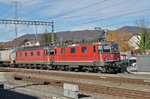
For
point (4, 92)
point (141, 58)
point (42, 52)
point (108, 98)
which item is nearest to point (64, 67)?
point (42, 52)

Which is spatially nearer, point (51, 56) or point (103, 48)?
point (103, 48)

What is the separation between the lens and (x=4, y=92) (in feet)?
41.5

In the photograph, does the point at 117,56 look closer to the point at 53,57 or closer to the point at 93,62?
the point at 93,62

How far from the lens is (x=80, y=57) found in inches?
882

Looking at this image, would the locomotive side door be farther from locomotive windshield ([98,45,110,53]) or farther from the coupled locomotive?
locomotive windshield ([98,45,110,53])

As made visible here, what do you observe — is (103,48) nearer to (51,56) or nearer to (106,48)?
(106,48)

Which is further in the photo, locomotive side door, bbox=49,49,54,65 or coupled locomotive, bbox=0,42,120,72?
locomotive side door, bbox=49,49,54,65

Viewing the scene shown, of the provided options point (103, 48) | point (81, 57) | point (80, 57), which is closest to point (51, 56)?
point (80, 57)

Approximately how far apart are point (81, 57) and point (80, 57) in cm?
16

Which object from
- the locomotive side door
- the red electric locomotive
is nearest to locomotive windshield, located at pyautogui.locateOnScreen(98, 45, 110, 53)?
the red electric locomotive

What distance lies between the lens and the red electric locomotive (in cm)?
2055

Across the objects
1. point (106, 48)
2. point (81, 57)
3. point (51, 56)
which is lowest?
point (81, 57)

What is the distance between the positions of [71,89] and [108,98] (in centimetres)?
215

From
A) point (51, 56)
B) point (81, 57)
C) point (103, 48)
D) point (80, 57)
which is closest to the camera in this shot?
point (103, 48)
